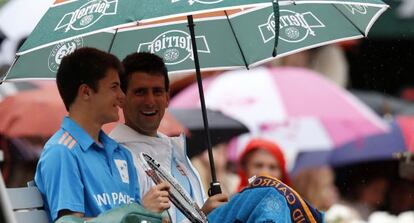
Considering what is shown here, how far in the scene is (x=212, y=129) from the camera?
37.7ft

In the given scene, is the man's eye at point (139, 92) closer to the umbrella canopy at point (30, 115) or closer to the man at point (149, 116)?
the man at point (149, 116)

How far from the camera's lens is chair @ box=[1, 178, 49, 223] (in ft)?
20.3

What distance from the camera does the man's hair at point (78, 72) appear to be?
21.0 ft

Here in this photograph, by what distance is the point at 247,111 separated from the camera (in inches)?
500

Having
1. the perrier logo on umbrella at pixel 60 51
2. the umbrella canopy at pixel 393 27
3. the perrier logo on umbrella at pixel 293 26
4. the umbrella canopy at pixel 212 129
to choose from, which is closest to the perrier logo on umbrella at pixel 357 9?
the perrier logo on umbrella at pixel 293 26

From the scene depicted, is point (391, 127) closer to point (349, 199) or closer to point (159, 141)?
point (349, 199)

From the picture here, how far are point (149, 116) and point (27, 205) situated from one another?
1034mm

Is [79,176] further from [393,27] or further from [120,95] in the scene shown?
[393,27]

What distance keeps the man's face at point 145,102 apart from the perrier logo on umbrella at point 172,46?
2.77ft

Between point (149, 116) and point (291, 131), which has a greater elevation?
point (149, 116)

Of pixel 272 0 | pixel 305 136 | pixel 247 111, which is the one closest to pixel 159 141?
pixel 272 0

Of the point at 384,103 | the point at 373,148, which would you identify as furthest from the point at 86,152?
the point at 384,103

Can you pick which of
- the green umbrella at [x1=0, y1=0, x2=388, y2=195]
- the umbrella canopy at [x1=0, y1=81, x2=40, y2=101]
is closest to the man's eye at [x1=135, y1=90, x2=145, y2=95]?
the green umbrella at [x1=0, y1=0, x2=388, y2=195]

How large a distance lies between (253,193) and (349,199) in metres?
7.97
